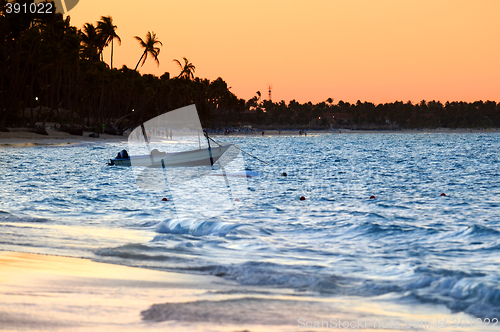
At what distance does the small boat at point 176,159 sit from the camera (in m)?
37.4

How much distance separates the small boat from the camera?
37.4 metres

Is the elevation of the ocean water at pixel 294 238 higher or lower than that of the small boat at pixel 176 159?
lower

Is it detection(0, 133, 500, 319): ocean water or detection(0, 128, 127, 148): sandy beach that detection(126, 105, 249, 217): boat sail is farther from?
detection(0, 128, 127, 148): sandy beach

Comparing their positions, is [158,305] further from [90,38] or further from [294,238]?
[90,38]

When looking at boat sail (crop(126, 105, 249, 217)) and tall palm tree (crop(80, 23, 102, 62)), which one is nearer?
boat sail (crop(126, 105, 249, 217))

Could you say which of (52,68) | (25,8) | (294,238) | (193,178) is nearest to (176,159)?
(193,178)

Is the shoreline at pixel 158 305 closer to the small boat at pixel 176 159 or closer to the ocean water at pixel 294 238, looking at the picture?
the ocean water at pixel 294 238

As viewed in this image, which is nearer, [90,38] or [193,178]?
[193,178]

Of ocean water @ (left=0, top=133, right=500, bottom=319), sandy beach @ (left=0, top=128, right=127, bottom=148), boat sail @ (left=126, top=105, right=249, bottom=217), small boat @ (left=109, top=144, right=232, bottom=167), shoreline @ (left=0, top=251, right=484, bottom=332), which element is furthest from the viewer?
sandy beach @ (left=0, top=128, right=127, bottom=148)

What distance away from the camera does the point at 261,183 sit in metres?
30.9

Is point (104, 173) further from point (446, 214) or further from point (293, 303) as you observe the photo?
point (293, 303)

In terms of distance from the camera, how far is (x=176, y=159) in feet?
124

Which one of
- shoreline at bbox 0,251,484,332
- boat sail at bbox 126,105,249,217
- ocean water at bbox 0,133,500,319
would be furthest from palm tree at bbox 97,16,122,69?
shoreline at bbox 0,251,484,332

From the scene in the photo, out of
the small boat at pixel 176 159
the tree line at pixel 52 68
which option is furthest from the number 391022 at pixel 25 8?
the small boat at pixel 176 159
